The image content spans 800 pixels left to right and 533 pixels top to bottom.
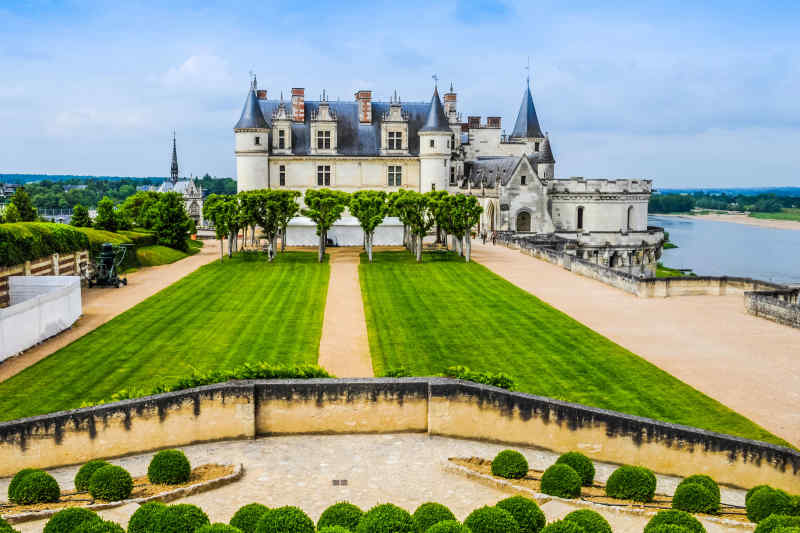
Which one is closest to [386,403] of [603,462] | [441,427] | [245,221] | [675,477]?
[441,427]

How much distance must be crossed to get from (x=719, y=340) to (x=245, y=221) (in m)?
27.8

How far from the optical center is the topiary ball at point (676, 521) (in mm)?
8961

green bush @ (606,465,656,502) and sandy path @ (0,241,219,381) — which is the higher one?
sandy path @ (0,241,219,381)

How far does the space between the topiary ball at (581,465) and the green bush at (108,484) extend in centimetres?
657

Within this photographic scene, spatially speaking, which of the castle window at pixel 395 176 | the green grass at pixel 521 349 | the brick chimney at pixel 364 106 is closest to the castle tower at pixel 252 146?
the brick chimney at pixel 364 106

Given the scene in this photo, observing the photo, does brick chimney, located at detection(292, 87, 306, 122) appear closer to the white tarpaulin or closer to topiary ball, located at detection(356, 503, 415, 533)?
the white tarpaulin

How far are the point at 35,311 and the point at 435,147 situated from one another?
3876 centimetres

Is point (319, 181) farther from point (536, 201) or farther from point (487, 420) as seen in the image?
point (487, 420)

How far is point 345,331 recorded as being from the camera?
936 inches

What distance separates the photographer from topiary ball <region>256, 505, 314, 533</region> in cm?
880

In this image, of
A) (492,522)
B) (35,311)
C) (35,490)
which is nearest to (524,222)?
(35,311)

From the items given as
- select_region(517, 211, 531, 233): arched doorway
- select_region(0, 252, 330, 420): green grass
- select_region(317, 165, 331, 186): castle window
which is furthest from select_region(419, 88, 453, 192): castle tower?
select_region(0, 252, 330, 420): green grass

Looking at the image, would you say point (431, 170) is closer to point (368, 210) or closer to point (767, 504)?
point (368, 210)

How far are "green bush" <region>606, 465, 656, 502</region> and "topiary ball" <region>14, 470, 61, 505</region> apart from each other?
824cm
